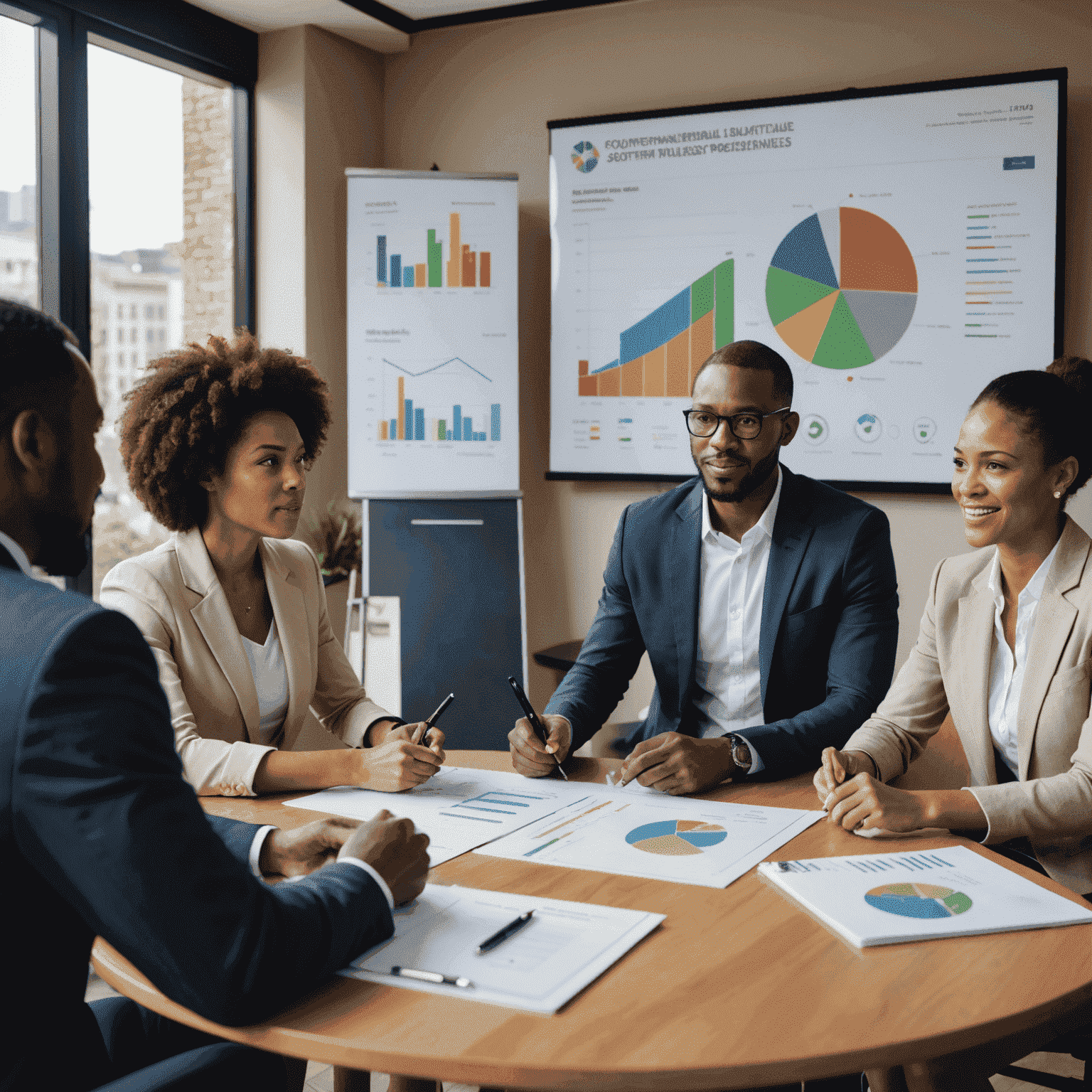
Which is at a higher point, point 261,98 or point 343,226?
point 261,98

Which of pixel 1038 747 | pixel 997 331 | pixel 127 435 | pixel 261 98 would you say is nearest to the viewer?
pixel 1038 747

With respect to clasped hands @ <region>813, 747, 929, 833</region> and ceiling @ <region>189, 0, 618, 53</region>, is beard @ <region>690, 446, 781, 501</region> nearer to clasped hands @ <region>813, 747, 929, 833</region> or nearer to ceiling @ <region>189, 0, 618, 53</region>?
clasped hands @ <region>813, 747, 929, 833</region>

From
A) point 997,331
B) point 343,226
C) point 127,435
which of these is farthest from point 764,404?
point 343,226

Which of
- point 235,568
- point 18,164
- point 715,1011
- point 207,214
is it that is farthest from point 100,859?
point 207,214

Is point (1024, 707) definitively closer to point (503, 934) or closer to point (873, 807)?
point (873, 807)

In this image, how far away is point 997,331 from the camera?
11.6ft

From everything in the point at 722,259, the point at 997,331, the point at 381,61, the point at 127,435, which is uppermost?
the point at 381,61

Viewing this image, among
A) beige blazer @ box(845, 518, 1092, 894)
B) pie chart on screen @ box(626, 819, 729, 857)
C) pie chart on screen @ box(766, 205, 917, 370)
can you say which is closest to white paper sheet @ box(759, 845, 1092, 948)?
pie chart on screen @ box(626, 819, 729, 857)

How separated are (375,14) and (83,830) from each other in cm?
396

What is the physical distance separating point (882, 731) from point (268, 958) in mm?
1286

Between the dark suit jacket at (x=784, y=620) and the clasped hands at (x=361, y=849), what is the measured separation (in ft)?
2.61

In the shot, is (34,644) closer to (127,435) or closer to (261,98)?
(127,435)

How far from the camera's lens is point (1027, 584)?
1.94 m

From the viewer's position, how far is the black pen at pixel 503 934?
1.10 metres
